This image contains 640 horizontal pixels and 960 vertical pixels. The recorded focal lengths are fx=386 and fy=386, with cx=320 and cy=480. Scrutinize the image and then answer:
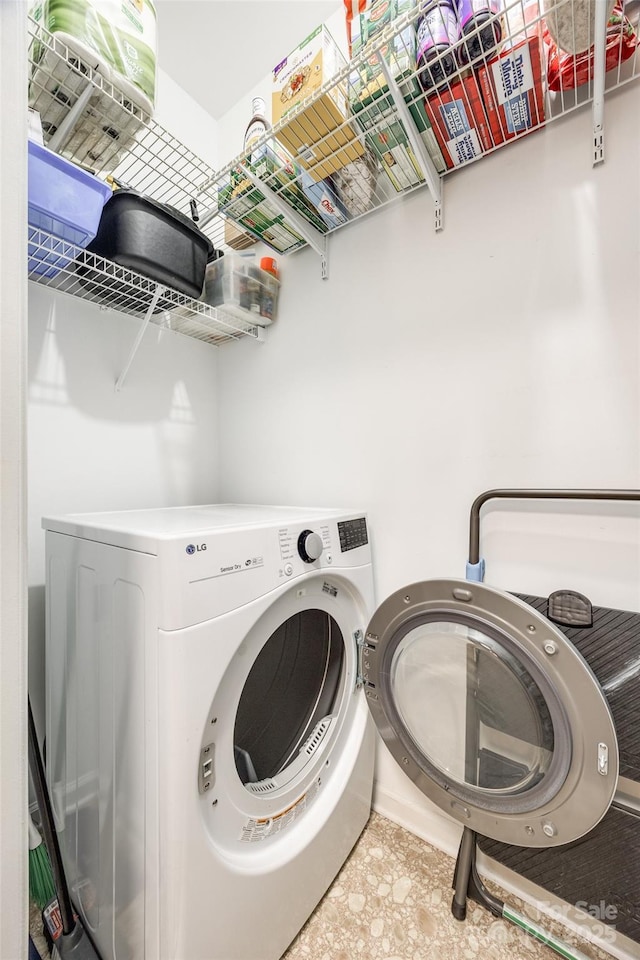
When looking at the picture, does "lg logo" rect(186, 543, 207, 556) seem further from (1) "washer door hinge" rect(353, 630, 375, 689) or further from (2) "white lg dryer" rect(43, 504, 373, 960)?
(1) "washer door hinge" rect(353, 630, 375, 689)

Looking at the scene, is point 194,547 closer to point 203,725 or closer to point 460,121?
point 203,725

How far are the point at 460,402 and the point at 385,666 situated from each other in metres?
0.78

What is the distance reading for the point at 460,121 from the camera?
39.4 inches

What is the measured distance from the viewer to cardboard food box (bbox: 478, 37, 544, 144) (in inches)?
34.2

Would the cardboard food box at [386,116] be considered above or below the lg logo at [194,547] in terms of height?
above

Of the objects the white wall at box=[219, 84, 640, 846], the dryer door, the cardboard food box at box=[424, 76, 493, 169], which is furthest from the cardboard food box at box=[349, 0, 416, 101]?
the dryer door

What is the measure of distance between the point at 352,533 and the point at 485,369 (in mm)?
622

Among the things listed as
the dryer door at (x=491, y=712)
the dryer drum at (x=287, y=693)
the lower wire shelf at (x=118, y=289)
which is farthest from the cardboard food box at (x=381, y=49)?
the dryer drum at (x=287, y=693)

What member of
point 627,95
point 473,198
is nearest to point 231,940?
point 473,198

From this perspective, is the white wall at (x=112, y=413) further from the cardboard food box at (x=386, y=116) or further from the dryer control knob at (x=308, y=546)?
the cardboard food box at (x=386, y=116)

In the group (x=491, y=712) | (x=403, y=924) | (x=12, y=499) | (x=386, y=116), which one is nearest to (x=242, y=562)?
(x=12, y=499)

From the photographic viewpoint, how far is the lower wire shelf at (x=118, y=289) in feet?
3.37

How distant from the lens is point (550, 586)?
1021 mm

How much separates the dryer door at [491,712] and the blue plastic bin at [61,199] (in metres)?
1.21
